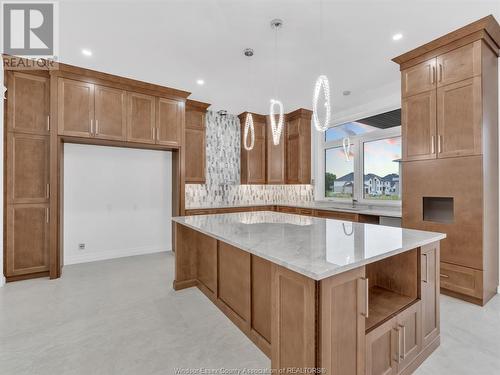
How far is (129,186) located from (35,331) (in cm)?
279

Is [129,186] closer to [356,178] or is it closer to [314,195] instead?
[314,195]

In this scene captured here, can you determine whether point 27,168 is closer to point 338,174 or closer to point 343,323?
point 343,323

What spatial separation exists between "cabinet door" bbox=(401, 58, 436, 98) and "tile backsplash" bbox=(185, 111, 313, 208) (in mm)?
3088

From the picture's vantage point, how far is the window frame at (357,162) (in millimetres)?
4535

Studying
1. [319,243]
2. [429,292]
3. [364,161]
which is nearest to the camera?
[319,243]

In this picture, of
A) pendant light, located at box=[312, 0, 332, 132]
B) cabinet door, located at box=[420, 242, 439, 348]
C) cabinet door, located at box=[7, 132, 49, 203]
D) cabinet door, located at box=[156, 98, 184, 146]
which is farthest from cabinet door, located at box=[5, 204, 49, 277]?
cabinet door, located at box=[420, 242, 439, 348]

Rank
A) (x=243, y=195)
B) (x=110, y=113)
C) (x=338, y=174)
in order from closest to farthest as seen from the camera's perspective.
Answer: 1. (x=110, y=113)
2. (x=338, y=174)
3. (x=243, y=195)

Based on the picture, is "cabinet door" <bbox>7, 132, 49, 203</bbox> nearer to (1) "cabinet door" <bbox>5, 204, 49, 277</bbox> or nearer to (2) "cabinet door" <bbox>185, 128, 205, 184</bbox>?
(1) "cabinet door" <bbox>5, 204, 49, 277</bbox>

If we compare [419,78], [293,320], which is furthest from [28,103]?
[419,78]

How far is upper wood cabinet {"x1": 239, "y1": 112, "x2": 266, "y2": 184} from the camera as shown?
5.74 metres

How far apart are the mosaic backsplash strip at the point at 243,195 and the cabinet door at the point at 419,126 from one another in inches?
114

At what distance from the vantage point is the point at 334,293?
1255mm

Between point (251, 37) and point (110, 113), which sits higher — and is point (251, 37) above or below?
above

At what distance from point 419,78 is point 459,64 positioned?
40 cm
